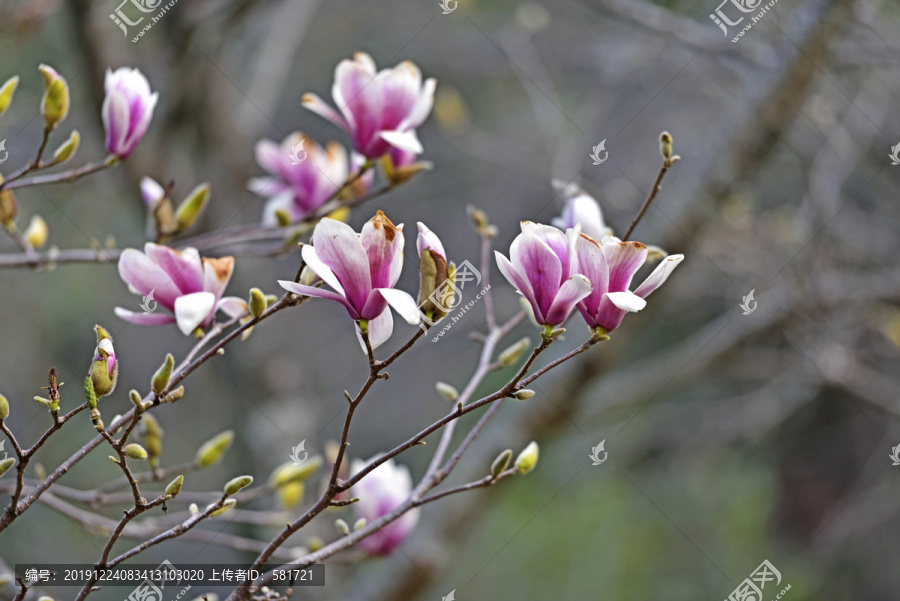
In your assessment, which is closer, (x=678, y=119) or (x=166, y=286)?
(x=166, y=286)

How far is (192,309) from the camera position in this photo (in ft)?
1.85

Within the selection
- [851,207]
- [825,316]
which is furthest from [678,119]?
[825,316]

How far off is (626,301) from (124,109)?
56cm

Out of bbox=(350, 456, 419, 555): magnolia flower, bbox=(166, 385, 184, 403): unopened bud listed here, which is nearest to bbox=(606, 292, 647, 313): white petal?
bbox=(166, 385, 184, 403): unopened bud

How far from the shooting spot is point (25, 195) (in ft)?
6.15

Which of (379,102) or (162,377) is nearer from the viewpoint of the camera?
(162,377)

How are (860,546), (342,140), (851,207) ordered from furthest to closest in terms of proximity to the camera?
(342,140) < (860,546) < (851,207)

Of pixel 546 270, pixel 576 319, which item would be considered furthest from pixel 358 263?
pixel 576 319

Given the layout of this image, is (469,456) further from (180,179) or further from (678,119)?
(678,119)

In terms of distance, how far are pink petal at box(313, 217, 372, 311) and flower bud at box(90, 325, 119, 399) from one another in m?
0.16

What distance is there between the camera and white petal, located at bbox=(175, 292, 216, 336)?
1.80 feet

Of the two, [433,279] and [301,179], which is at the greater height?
[433,279]

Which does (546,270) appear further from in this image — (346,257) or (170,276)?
(170,276)

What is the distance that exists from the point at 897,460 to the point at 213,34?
1778 millimetres
